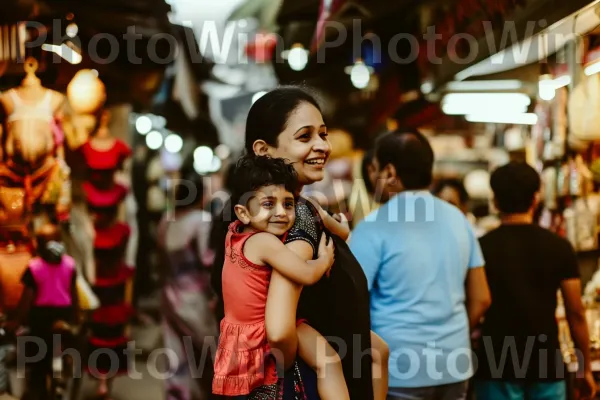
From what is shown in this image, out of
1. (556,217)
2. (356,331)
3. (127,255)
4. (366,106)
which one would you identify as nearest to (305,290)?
(356,331)

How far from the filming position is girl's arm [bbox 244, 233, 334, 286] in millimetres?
1816

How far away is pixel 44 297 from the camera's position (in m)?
4.64

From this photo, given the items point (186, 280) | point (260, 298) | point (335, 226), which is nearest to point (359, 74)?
point (186, 280)

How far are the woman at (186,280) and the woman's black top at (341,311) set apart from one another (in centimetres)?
299

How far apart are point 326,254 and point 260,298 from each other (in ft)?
0.74

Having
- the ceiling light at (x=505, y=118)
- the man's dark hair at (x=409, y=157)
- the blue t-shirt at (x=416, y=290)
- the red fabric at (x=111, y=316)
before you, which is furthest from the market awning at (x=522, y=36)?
the red fabric at (x=111, y=316)

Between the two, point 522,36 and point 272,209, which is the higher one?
point 522,36

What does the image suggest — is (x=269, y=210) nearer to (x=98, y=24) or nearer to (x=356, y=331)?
(x=356, y=331)

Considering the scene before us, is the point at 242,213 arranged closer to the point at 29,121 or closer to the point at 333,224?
the point at 333,224

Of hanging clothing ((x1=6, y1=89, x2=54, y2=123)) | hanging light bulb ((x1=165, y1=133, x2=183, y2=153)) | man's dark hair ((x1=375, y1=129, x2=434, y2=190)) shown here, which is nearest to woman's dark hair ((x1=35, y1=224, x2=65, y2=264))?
hanging clothing ((x1=6, y1=89, x2=54, y2=123))

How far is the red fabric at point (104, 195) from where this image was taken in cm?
568

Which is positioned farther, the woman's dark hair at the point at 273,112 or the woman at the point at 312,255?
the woman's dark hair at the point at 273,112

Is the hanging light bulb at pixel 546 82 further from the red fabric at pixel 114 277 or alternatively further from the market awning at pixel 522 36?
the red fabric at pixel 114 277

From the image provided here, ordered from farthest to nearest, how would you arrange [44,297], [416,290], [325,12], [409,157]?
[325,12], [44,297], [409,157], [416,290]
